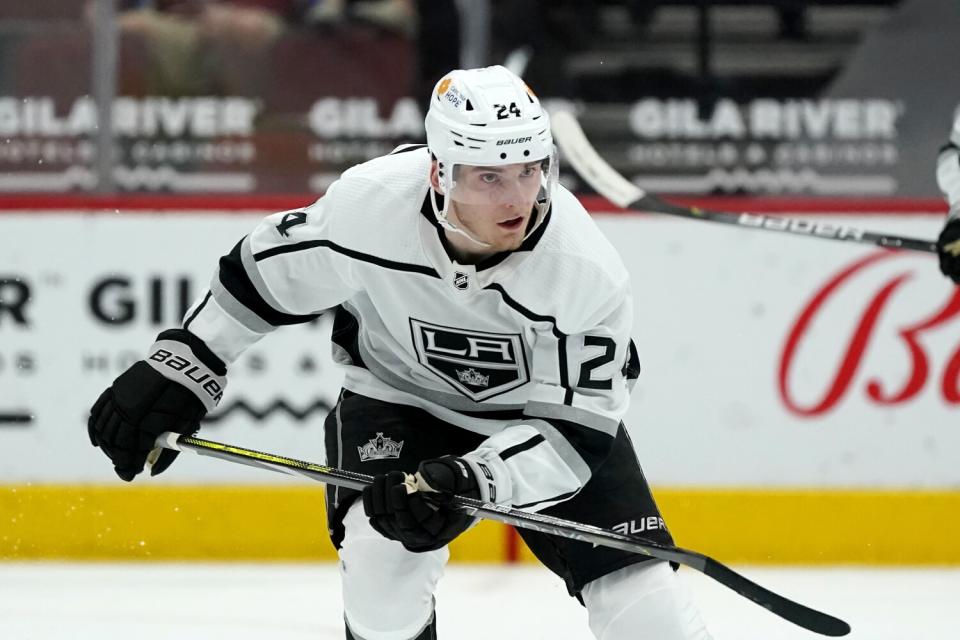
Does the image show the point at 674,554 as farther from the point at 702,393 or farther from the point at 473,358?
the point at 702,393

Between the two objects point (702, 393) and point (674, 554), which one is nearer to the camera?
point (674, 554)

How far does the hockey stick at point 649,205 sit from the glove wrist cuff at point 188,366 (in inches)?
70.1

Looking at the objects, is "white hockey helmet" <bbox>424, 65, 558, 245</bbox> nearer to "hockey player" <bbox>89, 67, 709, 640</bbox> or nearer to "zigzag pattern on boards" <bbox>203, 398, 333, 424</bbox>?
"hockey player" <bbox>89, 67, 709, 640</bbox>

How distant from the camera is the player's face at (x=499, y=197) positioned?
2.30 metres

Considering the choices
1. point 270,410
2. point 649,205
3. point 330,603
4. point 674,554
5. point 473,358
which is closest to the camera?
point 674,554

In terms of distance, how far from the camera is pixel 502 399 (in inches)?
104

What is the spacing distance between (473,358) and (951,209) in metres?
1.63

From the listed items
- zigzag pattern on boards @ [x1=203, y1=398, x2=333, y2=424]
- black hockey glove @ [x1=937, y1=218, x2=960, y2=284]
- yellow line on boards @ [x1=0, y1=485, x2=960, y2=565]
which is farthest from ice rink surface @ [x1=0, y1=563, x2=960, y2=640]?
black hockey glove @ [x1=937, y1=218, x2=960, y2=284]

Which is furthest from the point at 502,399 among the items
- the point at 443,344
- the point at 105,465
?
the point at 105,465

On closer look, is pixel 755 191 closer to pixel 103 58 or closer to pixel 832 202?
pixel 832 202

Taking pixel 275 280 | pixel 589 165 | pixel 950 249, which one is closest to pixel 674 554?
pixel 275 280

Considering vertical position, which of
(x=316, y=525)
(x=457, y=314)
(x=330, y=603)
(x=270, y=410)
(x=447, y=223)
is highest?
(x=447, y=223)

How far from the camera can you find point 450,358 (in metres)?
2.59

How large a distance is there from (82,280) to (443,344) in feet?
6.76
